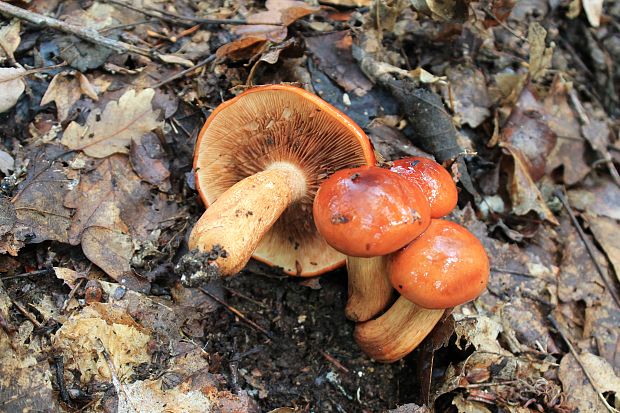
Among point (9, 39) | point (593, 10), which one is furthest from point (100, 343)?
point (593, 10)

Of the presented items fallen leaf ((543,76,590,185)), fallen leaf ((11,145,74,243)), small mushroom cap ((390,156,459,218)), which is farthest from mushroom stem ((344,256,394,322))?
fallen leaf ((543,76,590,185))

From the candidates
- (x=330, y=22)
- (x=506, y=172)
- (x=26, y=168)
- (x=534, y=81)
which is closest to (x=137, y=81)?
(x=26, y=168)

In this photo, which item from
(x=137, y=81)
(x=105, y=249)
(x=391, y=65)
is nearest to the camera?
(x=105, y=249)

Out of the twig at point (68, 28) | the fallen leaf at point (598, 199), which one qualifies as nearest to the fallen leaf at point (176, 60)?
the twig at point (68, 28)

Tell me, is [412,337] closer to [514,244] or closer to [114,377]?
[514,244]

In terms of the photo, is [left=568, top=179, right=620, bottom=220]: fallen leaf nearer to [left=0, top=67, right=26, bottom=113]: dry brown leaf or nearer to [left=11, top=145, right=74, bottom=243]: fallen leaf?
[left=11, top=145, right=74, bottom=243]: fallen leaf

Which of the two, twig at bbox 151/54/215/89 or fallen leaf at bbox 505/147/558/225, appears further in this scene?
fallen leaf at bbox 505/147/558/225

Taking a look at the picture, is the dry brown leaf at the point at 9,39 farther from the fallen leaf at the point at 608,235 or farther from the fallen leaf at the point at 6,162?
the fallen leaf at the point at 608,235

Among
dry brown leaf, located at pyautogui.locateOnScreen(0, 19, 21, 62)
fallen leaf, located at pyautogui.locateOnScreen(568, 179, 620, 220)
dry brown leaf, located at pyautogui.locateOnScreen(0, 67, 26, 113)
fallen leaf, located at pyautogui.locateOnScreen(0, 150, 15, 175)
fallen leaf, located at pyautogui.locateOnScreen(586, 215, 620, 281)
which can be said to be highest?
dry brown leaf, located at pyautogui.locateOnScreen(0, 19, 21, 62)
